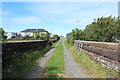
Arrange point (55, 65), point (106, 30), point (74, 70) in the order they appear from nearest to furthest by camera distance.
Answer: point (74, 70) < point (55, 65) < point (106, 30)

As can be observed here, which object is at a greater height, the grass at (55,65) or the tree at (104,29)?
the tree at (104,29)

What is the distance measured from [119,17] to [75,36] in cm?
833

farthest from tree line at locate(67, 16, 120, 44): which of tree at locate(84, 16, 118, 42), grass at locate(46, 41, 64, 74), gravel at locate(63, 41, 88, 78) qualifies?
gravel at locate(63, 41, 88, 78)

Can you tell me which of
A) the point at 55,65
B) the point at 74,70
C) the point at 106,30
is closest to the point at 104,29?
the point at 106,30

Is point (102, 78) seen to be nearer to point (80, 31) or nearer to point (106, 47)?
point (106, 47)

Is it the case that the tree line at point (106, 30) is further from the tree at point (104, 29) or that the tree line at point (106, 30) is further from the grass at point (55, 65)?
the grass at point (55, 65)

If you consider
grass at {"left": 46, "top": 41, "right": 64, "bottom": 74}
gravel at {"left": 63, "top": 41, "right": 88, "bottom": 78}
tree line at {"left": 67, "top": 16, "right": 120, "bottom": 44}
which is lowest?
gravel at {"left": 63, "top": 41, "right": 88, "bottom": 78}

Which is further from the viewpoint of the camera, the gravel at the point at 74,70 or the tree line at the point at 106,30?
the tree line at the point at 106,30

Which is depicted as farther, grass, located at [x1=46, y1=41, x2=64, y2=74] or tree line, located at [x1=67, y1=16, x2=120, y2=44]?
tree line, located at [x1=67, y1=16, x2=120, y2=44]

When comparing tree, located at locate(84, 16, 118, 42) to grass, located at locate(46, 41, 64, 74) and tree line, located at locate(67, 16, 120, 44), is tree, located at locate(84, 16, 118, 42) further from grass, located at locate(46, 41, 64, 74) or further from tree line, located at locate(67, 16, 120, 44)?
grass, located at locate(46, 41, 64, 74)

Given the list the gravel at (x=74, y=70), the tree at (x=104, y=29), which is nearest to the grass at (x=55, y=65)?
the gravel at (x=74, y=70)

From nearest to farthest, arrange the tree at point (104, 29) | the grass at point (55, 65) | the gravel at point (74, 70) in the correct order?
the gravel at point (74, 70), the grass at point (55, 65), the tree at point (104, 29)

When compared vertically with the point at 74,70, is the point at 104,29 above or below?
above

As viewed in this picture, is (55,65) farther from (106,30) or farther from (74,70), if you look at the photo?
(106,30)
